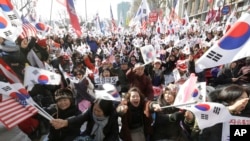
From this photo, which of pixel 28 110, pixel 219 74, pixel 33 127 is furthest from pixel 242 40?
pixel 219 74

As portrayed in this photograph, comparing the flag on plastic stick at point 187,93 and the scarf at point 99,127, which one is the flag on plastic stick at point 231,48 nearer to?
the flag on plastic stick at point 187,93

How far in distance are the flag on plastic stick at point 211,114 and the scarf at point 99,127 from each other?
1219mm

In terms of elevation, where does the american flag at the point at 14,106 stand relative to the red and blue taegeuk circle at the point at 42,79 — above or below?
below

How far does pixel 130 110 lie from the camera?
417 cm

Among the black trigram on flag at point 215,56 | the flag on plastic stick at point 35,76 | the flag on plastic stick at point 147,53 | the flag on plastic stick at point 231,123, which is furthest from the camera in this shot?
the flag on plastic stick at point 147,53

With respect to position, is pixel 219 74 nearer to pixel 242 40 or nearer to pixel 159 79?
pixel 159 79

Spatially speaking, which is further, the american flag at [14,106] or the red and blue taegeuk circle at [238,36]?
the red and blue taegeuk circle at [238,36]

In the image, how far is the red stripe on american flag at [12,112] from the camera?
3.31 metres

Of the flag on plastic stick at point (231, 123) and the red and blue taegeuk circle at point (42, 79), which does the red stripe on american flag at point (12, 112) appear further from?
the flag on plastic stick at point (231, 123)

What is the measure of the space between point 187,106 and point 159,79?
4.31 meters

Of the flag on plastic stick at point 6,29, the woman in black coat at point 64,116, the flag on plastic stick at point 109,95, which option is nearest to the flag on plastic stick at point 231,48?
the flag on plastic stick at point 109,95

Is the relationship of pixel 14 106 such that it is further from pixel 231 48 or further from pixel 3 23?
pixel 231 48

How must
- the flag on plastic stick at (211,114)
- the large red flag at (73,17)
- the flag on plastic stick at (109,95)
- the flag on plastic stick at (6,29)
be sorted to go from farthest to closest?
the large red flag at (73,17) → the flag on plastic stick at (6,29) → the flag on plastic stick at (109,95) → the flag on plastic stick at (211,114)

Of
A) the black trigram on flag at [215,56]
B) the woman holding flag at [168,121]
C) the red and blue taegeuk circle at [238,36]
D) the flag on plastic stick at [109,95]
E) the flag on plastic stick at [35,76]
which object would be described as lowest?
the woman holding flag at [168,121]
